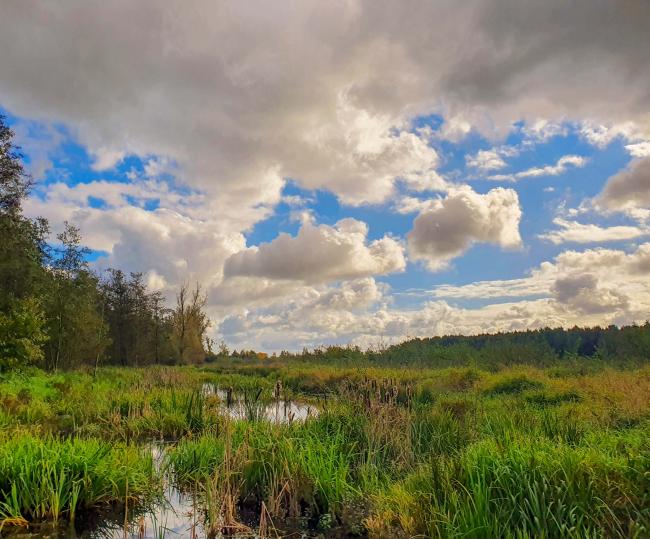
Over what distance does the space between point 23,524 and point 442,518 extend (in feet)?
17.2

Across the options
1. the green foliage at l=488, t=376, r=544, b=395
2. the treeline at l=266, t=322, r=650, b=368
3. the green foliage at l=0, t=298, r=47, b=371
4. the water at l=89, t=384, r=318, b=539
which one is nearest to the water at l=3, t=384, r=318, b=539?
the water at l=89, t=384, r=318, b=539

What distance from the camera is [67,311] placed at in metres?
40.6

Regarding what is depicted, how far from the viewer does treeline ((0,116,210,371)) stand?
26.7 metres

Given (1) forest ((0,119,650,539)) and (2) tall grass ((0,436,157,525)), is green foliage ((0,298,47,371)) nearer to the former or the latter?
(1) forest ((0,119,650,539))

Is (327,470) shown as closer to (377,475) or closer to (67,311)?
(377,475)

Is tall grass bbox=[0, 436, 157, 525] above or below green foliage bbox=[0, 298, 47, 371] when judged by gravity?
below

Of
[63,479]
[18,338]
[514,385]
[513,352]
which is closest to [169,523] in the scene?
[63,479]

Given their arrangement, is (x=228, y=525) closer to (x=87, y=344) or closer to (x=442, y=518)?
(x=442, y=518)

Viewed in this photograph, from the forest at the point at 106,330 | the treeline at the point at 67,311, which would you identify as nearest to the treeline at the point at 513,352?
the forest at the point at 106,330

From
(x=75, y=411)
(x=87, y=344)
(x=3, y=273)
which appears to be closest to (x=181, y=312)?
(x=87, y=344)

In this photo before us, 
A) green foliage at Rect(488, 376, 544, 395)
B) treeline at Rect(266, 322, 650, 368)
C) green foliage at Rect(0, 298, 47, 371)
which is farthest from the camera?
treeline at Rect(266, 322, 650, 368)

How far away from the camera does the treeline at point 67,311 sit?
87.5ft

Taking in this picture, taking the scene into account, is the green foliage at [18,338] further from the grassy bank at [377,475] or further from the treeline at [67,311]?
the grassy bank at [377,475]

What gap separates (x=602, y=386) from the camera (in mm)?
18609
